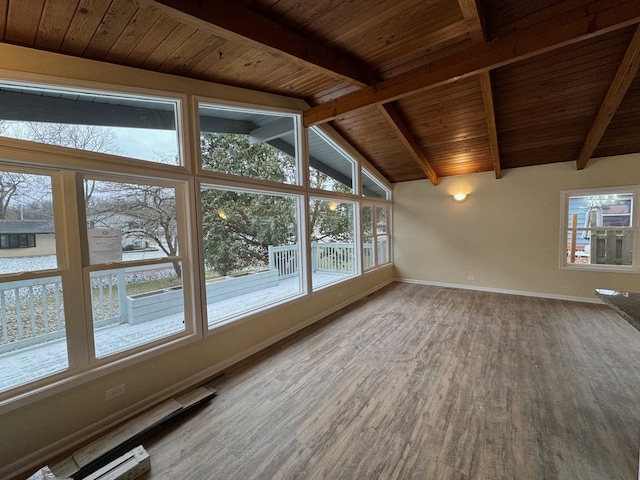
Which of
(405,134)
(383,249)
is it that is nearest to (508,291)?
(383,249)

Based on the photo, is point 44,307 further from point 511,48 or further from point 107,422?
point 511,48

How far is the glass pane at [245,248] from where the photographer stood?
3.14 meters

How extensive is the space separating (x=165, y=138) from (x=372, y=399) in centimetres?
301

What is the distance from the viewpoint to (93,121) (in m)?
2.11

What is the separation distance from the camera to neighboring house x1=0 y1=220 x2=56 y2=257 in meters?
1.73

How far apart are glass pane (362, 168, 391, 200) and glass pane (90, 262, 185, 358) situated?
4.05 metres

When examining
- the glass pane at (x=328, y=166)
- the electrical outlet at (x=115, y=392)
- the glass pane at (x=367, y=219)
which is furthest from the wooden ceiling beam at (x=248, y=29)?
the glass pane at (x=367, y=219)

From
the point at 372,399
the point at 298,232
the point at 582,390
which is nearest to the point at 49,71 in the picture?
the point at 298,232

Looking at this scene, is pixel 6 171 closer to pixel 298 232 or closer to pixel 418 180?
pixel 298 232

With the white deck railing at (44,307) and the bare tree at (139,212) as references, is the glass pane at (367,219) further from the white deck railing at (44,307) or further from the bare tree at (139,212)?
the white deck railing at (44,307)

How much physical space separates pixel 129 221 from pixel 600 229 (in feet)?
22.7

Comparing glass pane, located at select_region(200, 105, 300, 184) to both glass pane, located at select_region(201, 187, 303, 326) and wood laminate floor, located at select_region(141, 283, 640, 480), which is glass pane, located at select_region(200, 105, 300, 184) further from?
wood laminate floor, located at select_region(141, 283, 640, 480)

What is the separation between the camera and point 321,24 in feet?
7.30

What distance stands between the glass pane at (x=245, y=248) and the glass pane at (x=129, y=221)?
0.37 metres
